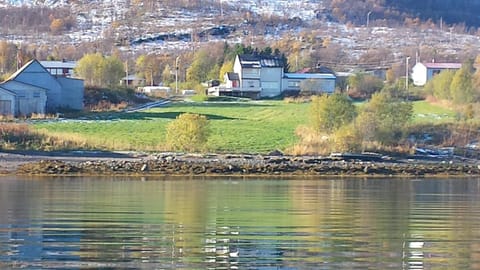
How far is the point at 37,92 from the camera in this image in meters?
68.6

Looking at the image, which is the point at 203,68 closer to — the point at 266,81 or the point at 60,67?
the point at 60,67

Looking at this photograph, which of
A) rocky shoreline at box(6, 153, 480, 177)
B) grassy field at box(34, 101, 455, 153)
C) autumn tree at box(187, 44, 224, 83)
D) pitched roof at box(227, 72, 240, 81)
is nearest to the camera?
rocky shoreline at box(6, 153, 480, 177)

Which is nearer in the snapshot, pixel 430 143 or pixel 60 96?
pixel 430 143

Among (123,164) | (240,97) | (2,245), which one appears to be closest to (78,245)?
(2,245)

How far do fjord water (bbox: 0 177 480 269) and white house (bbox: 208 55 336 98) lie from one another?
205 feet

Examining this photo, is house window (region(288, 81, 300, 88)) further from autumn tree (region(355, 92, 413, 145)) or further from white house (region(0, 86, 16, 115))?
autumn tree (region(355, 92, 413, 145))

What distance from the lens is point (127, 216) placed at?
25.0m

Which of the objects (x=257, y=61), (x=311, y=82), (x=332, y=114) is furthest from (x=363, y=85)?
(x=332, y=114)

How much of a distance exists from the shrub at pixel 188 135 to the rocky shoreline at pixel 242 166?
2006mm

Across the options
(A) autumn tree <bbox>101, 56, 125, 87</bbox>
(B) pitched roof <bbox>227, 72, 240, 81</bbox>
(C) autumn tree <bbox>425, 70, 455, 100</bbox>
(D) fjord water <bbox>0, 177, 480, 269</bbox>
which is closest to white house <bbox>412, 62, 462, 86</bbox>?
(B) pitched roof <bbox>227, 72, 240, 81</bbox>

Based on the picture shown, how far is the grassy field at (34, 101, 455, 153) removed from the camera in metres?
55.5

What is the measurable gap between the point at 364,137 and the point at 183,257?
38.4 meters

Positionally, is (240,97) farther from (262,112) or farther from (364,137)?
(364,137)

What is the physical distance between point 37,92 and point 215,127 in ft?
42.2
